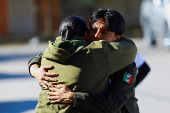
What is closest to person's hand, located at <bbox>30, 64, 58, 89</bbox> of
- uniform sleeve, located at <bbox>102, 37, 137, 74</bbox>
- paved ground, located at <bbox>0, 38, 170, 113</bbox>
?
uniform sleeve, located at <bbox>102, 37, 137, 74</bbox>

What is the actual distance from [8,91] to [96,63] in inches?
168

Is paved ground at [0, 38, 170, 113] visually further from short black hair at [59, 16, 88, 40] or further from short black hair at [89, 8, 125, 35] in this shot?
short black hair at [59, 16, 88, 40]

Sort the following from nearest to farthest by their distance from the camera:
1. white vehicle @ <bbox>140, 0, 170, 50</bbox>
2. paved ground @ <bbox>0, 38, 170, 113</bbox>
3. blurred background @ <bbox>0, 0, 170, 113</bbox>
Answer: paved ground @ <bbox>0, 38, 170, 113</bbox>, blurred background @ <bbox>0, 0, 170, 113</bbox>, white vehicle @ <bbox>140, 0, 170, 50</bbox>

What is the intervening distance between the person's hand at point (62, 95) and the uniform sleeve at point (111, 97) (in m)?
0.04

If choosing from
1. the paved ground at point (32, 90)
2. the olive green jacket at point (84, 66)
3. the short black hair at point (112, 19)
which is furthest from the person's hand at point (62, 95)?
the paved ground at point (32, 90)

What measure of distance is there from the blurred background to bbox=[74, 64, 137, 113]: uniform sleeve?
274cm

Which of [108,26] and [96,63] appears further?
[108,26]

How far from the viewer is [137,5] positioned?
2102 centimetres

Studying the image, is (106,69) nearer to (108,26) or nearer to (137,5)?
(108,26)

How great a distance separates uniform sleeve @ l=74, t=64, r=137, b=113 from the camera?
5.80 feet

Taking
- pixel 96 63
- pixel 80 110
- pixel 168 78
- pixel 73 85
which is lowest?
pixel 168 78

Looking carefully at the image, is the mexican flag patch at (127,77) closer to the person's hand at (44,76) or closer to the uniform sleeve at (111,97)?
A: the uniform sleeve at (111,97)

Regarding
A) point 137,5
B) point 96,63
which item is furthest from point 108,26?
point 137,5

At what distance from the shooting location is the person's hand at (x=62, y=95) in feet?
5.79
